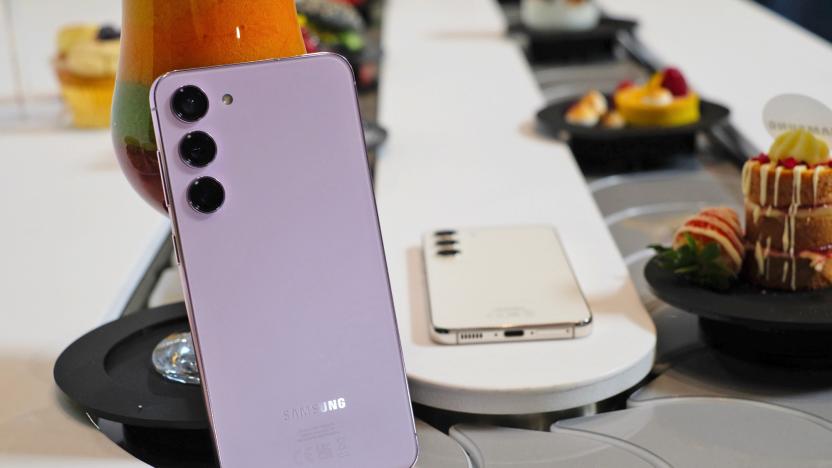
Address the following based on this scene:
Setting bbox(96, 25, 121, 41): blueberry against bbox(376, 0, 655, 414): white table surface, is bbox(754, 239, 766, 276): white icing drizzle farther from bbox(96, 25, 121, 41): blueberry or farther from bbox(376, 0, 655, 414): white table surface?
bbox(96, 25, 121, 41): blueberry

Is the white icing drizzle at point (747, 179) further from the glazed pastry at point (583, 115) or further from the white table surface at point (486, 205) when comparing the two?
the glazed pastry at point (583, 115)

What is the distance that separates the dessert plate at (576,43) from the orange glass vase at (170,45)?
1.30 m

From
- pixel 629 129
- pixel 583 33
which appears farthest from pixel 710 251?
pixel 583 33

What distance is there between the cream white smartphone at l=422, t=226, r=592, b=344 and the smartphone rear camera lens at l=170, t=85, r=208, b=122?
23cm

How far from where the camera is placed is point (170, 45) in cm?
67

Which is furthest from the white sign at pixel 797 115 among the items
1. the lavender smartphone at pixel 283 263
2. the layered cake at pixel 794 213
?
the lavender smartphone at pixel 283 263

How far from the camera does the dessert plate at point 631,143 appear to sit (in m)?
1.25

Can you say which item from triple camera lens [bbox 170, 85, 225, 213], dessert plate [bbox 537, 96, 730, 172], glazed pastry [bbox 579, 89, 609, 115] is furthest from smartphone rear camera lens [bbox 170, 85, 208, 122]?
glazed pastry [bbox 579, 89, 609, 115]

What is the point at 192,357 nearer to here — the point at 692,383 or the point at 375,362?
the point at 375,362

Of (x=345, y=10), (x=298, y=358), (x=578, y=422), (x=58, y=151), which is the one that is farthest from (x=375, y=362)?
(x=345, y=10)

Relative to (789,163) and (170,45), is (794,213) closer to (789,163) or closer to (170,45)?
(789,163)

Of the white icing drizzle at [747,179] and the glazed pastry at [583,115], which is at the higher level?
the white icing drizzle at [747,179]

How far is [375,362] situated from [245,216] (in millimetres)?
107

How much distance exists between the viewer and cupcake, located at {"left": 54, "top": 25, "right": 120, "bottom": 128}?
1.44 meters
